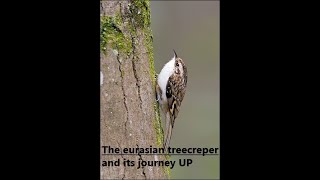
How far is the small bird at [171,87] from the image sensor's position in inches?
142

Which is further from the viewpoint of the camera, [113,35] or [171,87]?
[171,87]

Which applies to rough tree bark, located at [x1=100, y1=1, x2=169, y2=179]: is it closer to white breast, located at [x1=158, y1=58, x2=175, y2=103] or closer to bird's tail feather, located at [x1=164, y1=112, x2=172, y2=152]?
bird's tail feather, located at [x1=164, y1=112, x2=172, y2=152]

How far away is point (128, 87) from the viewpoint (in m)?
2.85

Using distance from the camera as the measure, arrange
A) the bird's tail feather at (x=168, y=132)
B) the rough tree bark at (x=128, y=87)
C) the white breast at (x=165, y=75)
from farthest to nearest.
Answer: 1. the white breast at (x=165, y=75)
2. the bird's tail feather at (x=168, y=132)
3. the rough tree bark at (x=128, y=87)

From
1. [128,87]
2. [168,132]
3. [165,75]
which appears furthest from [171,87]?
[128,87]

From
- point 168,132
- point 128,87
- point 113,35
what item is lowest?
point 168,132

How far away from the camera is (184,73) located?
394 centimetres

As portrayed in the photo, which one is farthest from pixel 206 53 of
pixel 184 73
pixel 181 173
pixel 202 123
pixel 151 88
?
pixel 151 88

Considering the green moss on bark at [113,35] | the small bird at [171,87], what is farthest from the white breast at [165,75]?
the green moss on bark at [113,35]

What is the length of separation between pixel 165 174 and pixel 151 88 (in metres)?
0.51

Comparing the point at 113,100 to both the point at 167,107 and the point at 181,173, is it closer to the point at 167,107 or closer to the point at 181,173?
the point at 167,107

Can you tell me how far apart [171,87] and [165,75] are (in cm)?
12

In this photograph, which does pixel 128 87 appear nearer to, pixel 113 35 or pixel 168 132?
pixel 113 35

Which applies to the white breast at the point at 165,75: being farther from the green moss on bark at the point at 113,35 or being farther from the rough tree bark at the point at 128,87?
the green moss on bark at the point at 113,35
